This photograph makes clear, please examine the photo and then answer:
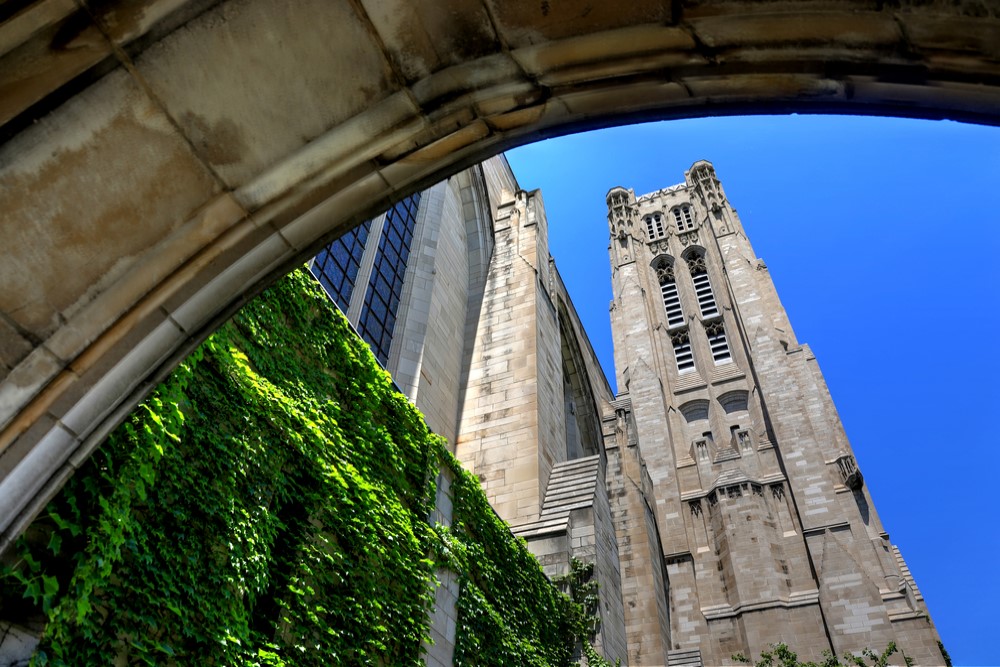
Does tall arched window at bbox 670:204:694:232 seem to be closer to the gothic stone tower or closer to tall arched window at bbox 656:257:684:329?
the gothic stone tower

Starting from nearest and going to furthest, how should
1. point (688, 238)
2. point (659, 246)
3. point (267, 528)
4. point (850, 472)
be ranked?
1. point (267, 528)
2. point (850, 472)
3. point (688, 238)
4. point (659, 246)

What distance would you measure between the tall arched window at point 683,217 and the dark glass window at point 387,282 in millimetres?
43401

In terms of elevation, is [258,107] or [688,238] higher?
[688,238]

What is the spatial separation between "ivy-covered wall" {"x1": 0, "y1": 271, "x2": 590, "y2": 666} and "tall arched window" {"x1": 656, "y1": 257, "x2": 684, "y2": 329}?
42.5 meters

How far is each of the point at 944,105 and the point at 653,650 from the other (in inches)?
787

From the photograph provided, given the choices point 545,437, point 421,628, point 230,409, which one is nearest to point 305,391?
point 230,409

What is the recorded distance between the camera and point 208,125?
2955 mm

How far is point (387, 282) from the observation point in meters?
15.0

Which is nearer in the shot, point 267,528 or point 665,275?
point 267,528

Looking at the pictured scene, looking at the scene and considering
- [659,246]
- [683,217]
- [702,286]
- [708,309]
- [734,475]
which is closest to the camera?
[734,475]

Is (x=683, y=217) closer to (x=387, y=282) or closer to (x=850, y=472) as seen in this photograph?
(x=850, y=472)

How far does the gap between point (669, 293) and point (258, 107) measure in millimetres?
51877

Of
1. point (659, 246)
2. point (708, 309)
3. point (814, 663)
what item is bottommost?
point (814, 663)

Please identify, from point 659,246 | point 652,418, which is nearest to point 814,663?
point 652,418
